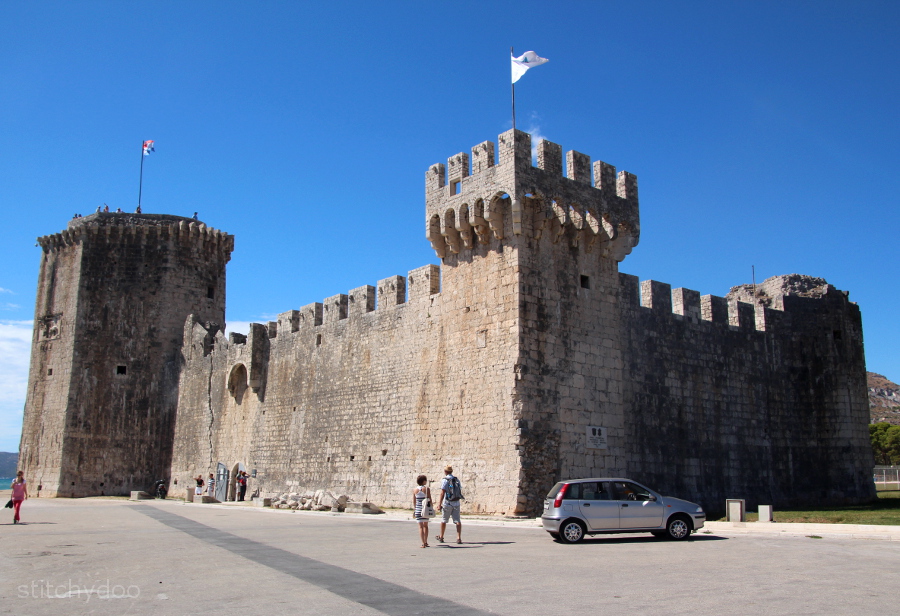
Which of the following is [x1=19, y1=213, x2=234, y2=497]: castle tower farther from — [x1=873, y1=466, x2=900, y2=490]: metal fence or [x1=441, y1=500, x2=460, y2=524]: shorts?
[x1=873, y1=466, x2=900, y2=490]: metal fence

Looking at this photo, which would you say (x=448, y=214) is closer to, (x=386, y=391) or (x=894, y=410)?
(x=386, y=391)

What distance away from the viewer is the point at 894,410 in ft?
297

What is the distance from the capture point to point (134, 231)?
108 feet

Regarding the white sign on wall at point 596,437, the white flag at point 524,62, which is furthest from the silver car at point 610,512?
the white flag at point 524,62

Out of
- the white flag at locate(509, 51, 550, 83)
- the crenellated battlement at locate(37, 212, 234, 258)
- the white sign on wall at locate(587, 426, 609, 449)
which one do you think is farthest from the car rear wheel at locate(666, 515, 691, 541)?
the crenellated battlement at locate(37, 212, 234, 258)

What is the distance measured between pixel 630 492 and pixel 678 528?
92 centimetres

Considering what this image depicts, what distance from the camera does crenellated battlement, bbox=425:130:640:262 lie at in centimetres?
1748

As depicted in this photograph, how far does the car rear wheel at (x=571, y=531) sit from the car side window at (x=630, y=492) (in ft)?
2.62

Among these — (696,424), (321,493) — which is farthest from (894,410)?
(321,493)

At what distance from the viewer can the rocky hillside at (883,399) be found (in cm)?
8331

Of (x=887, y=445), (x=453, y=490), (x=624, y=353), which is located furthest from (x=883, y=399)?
(x=453, y=490)

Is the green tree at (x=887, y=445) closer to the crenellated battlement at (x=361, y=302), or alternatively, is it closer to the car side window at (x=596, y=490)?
the crenellated battlement at (x=361, y=302)

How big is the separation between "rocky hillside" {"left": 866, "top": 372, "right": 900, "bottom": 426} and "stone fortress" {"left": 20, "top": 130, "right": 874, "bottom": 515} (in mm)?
65810

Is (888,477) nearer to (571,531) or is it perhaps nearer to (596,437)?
(596,437)
